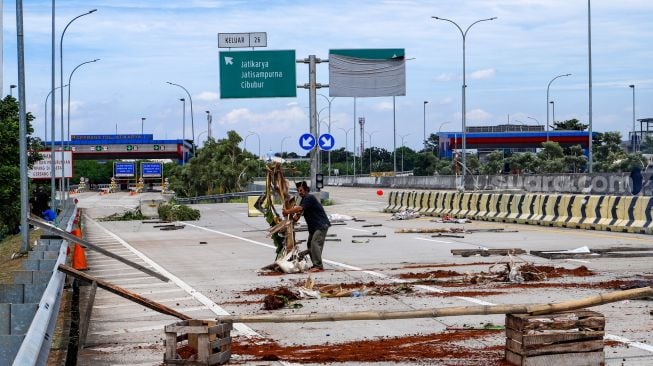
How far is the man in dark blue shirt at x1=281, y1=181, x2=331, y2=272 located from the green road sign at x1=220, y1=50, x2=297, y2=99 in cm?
2285

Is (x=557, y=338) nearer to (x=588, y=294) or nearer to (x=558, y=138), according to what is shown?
(x=588, y=294)

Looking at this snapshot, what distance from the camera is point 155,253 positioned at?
84.0 ft

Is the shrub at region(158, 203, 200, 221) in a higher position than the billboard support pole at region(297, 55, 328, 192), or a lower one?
lower

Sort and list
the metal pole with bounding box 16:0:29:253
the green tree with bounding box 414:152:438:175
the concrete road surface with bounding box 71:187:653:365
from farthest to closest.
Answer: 1. the green tree with bounding box 414:152:438:175
2. the metal pole with bounding box 16:0:29:253
3. the concrete road surface with bounding box 71:187:653:365

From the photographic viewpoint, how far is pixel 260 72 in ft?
138

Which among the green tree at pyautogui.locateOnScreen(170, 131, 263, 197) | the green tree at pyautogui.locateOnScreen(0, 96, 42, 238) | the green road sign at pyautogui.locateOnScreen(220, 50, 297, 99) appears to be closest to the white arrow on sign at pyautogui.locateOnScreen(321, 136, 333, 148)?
the green road sign at pyautogui.locateOnScreen(220, 50, 297, 99)

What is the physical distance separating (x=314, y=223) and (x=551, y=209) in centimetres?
1711

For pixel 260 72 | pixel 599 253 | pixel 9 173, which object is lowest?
pixel 599 253

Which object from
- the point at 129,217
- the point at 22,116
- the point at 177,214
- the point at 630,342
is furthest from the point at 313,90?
the point at 630,342

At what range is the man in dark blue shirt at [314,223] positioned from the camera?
19.3 m

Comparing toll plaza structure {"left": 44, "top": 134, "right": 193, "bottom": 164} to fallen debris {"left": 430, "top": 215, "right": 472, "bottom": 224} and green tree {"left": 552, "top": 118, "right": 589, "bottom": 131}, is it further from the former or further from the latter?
fallen debris {"left": 430, "top": 215, "right": 472, "bottom": 224}

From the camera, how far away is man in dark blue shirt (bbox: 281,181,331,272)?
19344mm

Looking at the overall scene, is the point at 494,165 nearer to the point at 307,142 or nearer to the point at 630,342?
the point at 307,142

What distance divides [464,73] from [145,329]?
47201mm
